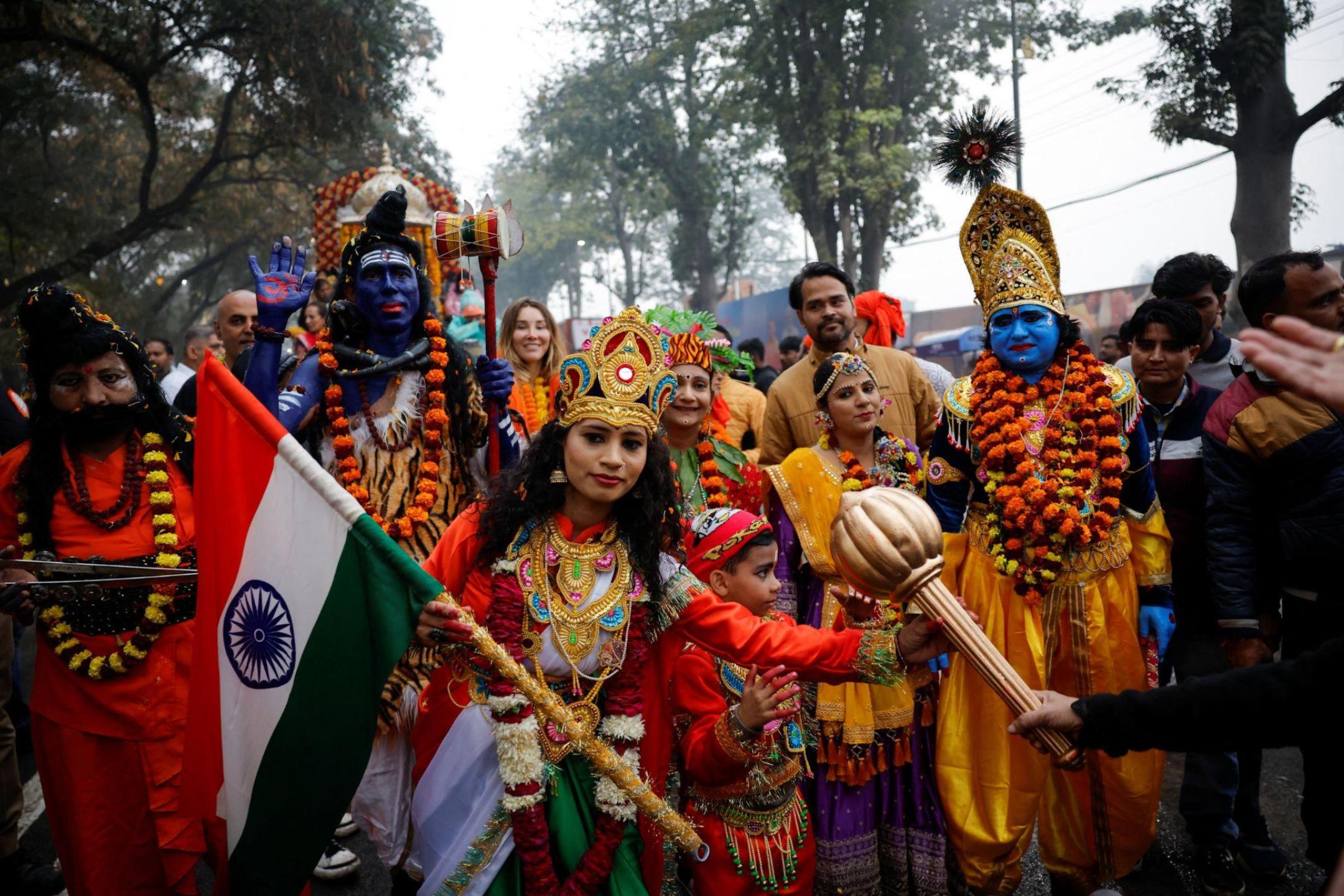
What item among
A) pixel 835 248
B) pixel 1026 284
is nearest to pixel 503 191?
pixel 835 248

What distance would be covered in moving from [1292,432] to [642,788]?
8.40 ft

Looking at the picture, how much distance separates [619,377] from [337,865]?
2.82 metres

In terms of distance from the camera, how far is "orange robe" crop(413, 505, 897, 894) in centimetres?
262

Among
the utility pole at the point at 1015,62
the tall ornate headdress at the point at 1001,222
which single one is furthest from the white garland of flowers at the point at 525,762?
the utility pole at the point at 1015,62

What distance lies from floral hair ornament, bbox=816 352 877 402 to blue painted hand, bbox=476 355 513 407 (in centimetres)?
133

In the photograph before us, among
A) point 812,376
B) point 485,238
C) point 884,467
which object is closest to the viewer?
point 485,238

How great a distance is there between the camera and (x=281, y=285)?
11.3 feet

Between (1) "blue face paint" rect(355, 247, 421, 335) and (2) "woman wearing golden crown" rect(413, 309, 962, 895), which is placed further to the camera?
(1) "blue face paint" rect(355, 247, 421, 335)

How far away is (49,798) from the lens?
10.8 feet

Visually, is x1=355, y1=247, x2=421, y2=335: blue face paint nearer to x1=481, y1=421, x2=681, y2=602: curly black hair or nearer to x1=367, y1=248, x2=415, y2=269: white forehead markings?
x1=367, y1=248, x2=415, y2=269: white forehead markings

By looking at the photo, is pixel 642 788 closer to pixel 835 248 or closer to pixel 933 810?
pixel 933 810

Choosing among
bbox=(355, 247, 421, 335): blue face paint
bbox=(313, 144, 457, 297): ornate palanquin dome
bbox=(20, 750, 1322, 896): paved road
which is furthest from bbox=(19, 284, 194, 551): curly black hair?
bbox=(313, 144, 457, 297): ornate palanquin dome

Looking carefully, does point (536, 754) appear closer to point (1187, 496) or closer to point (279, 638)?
point (279, 638)

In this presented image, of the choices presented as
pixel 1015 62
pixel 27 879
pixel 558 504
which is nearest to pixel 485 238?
pixel 558 504
